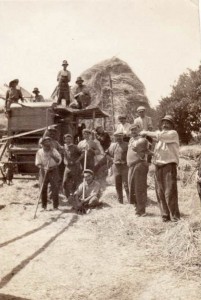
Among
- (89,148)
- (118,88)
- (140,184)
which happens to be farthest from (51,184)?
(118,88)

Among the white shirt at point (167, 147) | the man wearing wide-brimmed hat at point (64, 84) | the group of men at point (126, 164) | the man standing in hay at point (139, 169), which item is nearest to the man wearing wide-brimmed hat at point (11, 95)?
the man wearing wide-brimmed hat at point (64, 84)

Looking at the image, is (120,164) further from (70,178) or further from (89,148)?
(70,178)

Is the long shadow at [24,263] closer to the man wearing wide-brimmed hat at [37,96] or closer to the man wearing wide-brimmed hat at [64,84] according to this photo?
the man wearing wide-brimmed hat at [64,84]

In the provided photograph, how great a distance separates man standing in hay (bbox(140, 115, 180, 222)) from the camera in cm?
504

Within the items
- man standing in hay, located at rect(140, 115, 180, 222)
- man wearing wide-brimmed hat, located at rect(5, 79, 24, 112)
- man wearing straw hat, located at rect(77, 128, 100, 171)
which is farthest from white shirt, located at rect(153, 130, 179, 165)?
man wearing wide-brimmed hat, located at rect(5, 79, 24, 112)

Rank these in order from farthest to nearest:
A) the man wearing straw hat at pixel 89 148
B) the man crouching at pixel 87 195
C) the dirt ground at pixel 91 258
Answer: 1. the man wearing straw hat at pixel 89 148
2. the man crouching at pixel 87 195
3. the dirt ground at pixel 91 258

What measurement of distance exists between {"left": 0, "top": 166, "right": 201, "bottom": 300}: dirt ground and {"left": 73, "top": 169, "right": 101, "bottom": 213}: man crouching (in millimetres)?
223

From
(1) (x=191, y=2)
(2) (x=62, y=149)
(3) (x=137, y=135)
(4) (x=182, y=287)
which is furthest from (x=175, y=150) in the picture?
(2) (x=62, y=149)

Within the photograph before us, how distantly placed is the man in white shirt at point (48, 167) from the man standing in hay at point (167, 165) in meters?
2.31

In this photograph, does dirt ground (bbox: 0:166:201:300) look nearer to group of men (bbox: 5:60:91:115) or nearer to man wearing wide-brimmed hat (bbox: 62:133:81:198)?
man wearing wide-brimmed hat (bbox: 62:133:81:198)

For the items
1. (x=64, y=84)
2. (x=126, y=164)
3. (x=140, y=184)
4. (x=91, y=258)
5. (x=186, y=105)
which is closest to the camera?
(x=91, y=258)

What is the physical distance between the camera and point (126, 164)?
695cm

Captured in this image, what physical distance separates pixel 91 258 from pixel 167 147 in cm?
185

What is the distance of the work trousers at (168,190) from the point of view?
5.05 metres
